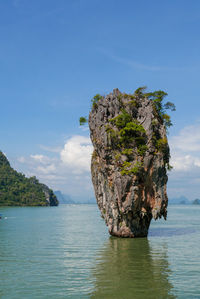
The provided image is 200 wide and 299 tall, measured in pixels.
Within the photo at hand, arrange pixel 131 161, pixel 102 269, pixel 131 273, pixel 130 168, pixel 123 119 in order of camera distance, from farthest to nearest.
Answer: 1. pixel 123 119
2. pixel 131 161
3. pixel 130 168
4. pixel 102 269
5. pixel 131 273

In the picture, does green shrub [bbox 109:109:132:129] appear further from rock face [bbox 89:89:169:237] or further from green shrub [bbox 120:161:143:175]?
green shrub [bbox 120:161:143:175]

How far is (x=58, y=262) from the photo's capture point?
2534 cm

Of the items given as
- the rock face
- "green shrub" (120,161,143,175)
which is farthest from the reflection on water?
"green shrub" (120,161,143,175)

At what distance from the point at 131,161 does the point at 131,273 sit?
54.4 ft

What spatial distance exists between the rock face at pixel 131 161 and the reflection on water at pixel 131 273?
14.4 ft

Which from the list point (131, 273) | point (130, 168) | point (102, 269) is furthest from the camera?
point (130, 168)

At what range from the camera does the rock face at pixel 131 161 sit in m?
35.6

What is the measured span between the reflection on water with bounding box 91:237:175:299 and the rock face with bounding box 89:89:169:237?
4.38 meters

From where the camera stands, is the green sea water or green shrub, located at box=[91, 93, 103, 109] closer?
the green sea water

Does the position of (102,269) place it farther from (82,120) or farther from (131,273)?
(82,120)

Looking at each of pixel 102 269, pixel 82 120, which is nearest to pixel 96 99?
pixel 82 120

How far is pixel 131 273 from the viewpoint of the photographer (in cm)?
2145

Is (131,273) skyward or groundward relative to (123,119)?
groundward

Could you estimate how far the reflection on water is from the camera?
17234 mm
